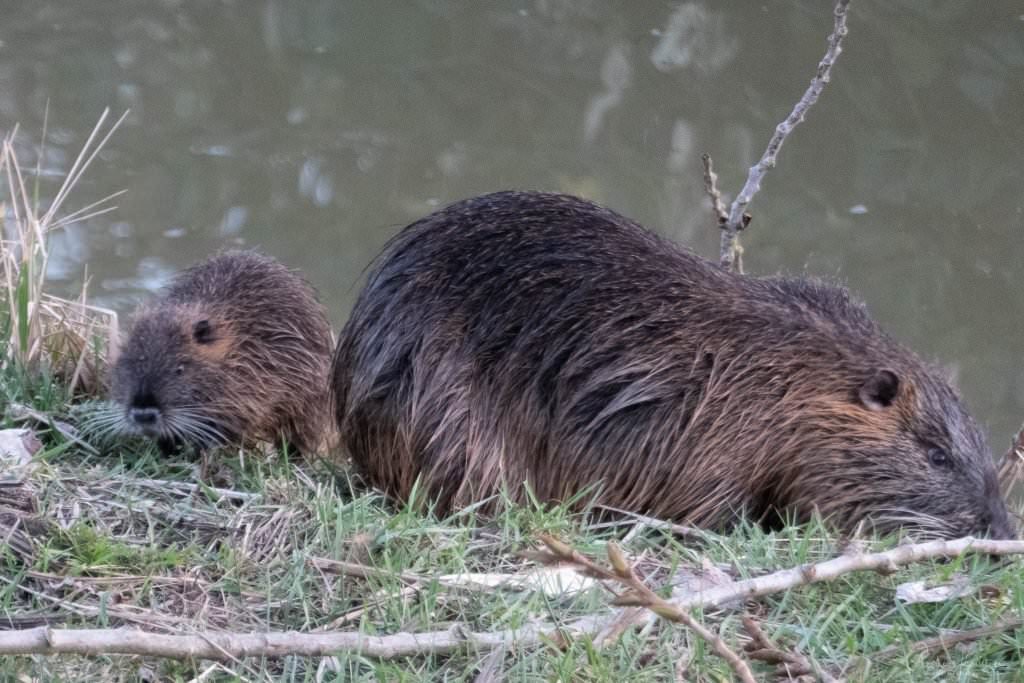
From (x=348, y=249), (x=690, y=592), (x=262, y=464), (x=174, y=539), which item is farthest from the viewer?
(x=348, y=249)

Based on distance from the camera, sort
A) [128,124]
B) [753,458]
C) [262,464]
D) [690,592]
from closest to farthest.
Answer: [690,592] → [753,458] → [262,464] → [128,124]

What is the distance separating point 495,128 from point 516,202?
4.87m

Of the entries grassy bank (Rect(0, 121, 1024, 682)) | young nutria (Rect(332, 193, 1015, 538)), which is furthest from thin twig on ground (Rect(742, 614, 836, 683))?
young nutria (Rect(332, 193, 1015, 538))

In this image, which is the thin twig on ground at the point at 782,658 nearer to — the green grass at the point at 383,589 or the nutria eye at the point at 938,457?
the green grass at the point at 383,589

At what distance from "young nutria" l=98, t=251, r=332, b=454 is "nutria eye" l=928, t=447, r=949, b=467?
1.73 m

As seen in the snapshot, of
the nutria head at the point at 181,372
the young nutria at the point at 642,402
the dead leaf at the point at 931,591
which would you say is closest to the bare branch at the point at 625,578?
the dead leaf at the point at 931,591

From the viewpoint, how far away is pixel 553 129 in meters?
8.47

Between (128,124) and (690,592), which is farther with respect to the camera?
(128,124)

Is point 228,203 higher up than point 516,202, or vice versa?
point 516,202

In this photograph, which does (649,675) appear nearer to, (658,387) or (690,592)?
(690,592)

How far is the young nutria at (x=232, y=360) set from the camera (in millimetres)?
3988

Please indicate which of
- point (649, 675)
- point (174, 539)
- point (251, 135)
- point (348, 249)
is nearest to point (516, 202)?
point (174, 539)

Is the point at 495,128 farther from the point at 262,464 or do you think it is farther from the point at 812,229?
the point at 262,464

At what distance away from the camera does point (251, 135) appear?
27.4 feet
